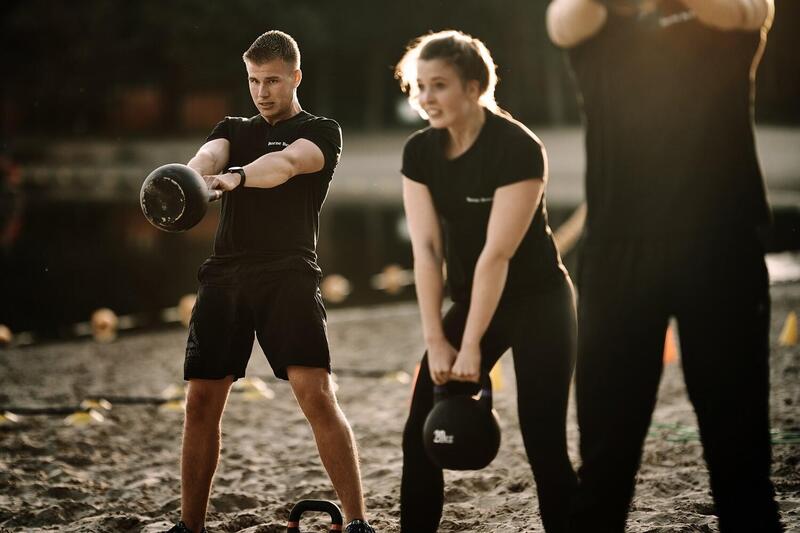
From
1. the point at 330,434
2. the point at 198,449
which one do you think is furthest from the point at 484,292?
the point at 198,449

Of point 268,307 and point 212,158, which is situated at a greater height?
Result: point 212,158

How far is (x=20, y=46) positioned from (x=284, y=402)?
43.5 meters

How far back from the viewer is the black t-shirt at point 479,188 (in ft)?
10.8

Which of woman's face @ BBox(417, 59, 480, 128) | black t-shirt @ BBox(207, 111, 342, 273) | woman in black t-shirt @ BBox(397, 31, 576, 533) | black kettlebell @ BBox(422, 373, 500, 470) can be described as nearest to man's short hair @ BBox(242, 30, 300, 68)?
black t-shirt @ BBox(207, 111, 342, 273)

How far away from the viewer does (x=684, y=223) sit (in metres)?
2.81

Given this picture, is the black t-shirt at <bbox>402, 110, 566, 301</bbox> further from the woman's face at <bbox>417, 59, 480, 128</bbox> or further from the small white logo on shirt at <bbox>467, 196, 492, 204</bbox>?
the woman's face at <bbox>417, 59, 480, 128</bbox>

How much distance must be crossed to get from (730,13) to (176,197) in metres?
1.70

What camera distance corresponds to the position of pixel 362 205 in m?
27.3

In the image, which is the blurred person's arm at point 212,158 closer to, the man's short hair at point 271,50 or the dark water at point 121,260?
the man's short hair at point 271,50

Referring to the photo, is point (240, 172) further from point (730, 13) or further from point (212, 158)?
point (730, 13)

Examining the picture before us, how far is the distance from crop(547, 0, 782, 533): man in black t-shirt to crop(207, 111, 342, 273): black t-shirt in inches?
49.5

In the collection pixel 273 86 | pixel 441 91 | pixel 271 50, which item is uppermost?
pixel 271 50

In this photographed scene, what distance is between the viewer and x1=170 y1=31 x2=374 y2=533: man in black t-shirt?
3.77 meters

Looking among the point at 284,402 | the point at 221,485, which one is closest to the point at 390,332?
the point at 284,402
